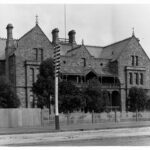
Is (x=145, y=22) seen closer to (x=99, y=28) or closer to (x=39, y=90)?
(x=99, y=28)

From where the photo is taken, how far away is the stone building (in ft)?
166

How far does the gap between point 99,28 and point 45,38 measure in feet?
103

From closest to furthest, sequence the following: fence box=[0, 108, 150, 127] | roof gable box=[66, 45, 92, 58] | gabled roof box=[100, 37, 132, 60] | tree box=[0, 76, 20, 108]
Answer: fence box=[0, 108, 150, 127] → tree box=[0, 76, 20, 108] → roof gable box=[66, 45, 92, 58] → gabled roof box=[100, 37, 132, 60]

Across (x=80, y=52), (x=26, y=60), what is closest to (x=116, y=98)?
(x=80, y=52)

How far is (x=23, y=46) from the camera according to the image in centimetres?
5075

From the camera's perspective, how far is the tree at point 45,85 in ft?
125

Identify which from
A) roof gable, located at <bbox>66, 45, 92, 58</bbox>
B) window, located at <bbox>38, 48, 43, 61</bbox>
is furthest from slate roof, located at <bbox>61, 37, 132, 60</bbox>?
window, located at <bbox>38, 48, 43, 61</bbox>

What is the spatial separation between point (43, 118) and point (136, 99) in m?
21.9

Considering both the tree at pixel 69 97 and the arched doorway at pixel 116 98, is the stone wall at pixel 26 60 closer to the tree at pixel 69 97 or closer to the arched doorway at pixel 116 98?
the tree at pixel 69 97

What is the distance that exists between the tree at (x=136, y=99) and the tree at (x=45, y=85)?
17527mm

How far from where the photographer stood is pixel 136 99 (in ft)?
175

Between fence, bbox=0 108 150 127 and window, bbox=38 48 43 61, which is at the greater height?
window, bbox=38 48 43 61

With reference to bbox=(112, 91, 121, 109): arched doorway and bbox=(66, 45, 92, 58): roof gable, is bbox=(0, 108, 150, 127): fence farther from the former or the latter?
bbox=(66, 45, 92, 58): roof gable

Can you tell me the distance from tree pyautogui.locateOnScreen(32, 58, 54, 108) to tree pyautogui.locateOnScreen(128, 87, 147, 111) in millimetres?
17527
